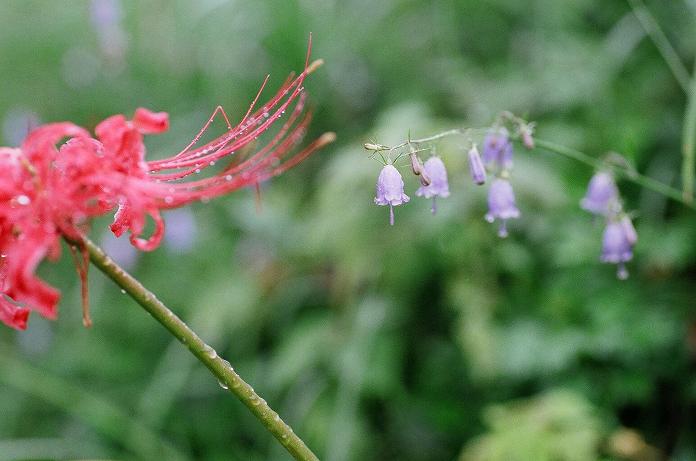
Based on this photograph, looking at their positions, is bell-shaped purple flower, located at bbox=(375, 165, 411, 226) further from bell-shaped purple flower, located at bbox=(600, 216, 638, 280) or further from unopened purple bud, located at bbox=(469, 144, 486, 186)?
bell-shaped purple flower, located at bbox=(600, 216, 638, 280)

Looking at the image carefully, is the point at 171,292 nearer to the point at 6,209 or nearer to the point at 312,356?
the point at 312,356

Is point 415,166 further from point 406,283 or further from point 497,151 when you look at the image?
point 406,283

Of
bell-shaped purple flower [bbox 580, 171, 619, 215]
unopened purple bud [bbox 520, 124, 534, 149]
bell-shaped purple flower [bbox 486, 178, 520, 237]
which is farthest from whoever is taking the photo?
bell-shaped purple flower [bbox 580, 171, 619, 215]

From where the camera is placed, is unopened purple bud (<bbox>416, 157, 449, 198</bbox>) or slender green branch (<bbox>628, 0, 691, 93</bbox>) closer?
unopened purple bud (<bbox>416, 157, 449, 198</bbox>)

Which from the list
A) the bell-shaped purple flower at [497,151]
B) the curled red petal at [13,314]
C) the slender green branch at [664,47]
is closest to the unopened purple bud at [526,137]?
the bell-shaped purple flower at [497,151]

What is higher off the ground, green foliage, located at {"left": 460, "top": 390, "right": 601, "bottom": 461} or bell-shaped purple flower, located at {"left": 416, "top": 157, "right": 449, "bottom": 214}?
bell-shaped purple flower, located at {"left": 416, "top": 157, "right": 449, "bottom": 214}

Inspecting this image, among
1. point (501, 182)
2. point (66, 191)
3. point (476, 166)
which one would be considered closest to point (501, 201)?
point (501, 182)

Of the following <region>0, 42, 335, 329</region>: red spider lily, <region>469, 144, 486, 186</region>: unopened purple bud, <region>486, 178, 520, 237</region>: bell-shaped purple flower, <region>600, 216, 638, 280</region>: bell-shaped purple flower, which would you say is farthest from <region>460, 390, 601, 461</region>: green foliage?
<region>0, 42, 335, 329</region>: red spider lily
